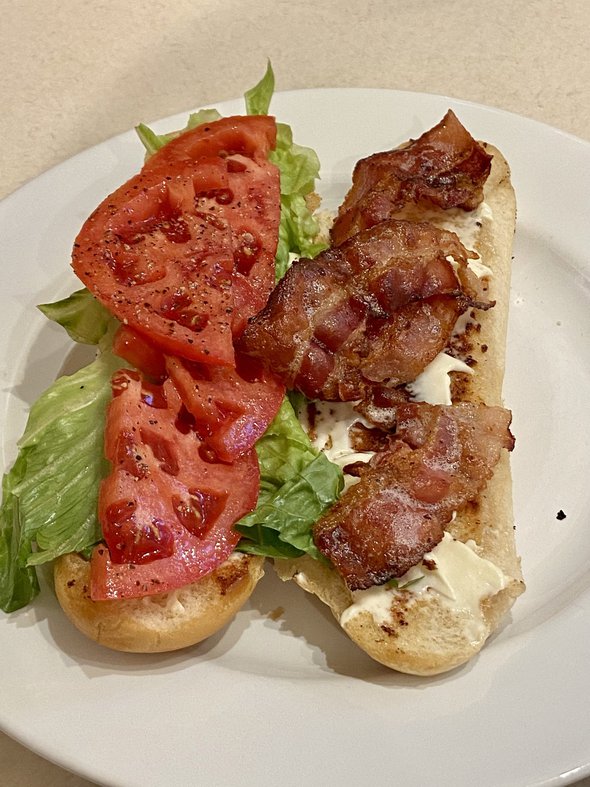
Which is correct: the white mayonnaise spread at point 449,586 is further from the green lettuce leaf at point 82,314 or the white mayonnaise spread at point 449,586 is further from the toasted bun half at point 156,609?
the green lettuce leaf at point 82,314

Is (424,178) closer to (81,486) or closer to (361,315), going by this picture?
(361,315)

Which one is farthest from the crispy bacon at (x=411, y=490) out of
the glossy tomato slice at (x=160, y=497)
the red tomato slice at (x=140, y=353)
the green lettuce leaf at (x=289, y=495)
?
the red tomato slice at (x=140, y=353)

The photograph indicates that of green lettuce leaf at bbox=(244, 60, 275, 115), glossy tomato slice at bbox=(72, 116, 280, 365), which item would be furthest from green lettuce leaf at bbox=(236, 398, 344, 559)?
green lettuce leaf at bbox=(244, 60, 275, 115)

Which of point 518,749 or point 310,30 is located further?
point 310,30

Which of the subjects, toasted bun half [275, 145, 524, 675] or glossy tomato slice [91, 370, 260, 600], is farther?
toasted bun half [275, 145, 524, 675]

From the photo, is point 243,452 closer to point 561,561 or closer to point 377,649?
point 377,649

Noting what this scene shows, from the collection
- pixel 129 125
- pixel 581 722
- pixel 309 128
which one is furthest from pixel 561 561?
pixel 129 125

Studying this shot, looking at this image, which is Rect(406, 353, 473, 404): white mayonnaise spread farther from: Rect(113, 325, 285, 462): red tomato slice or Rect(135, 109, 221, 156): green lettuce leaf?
Rect(135, 109, 221, 156): green lettuce leaf
